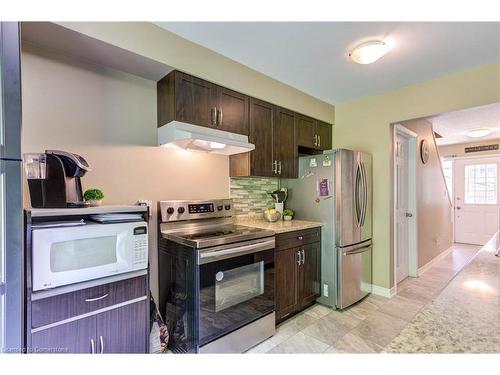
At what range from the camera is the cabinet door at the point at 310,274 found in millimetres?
2606

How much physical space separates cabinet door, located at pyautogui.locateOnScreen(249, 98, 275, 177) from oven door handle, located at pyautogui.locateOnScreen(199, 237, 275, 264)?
0.77m

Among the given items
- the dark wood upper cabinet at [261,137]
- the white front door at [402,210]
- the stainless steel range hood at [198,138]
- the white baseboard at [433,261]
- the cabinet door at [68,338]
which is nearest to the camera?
the cabinet door at [68,338]

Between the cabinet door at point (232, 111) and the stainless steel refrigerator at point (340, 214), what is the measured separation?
95 centimetres

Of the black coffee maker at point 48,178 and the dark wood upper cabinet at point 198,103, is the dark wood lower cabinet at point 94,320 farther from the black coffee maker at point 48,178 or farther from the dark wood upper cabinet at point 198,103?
the dark wood upper cabinet at point 198,103

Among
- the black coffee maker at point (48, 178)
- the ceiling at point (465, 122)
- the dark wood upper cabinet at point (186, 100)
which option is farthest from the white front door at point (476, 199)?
the black coffee maker at point (48, 178)

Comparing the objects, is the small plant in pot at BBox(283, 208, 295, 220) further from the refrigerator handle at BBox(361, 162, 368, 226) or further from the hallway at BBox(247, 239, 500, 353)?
the hallway at BBox(247, 239, 500, 353)

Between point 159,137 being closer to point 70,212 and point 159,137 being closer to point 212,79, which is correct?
point 212,79

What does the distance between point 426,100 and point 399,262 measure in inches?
85.3

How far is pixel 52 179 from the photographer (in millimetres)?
1438

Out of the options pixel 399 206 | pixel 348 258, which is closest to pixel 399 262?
pixel 399 206

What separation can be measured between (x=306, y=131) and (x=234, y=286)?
6.81ft

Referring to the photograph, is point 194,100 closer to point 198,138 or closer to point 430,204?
point 198,138

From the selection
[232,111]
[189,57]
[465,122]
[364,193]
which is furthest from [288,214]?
[465,122]

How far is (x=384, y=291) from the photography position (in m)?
3.03
